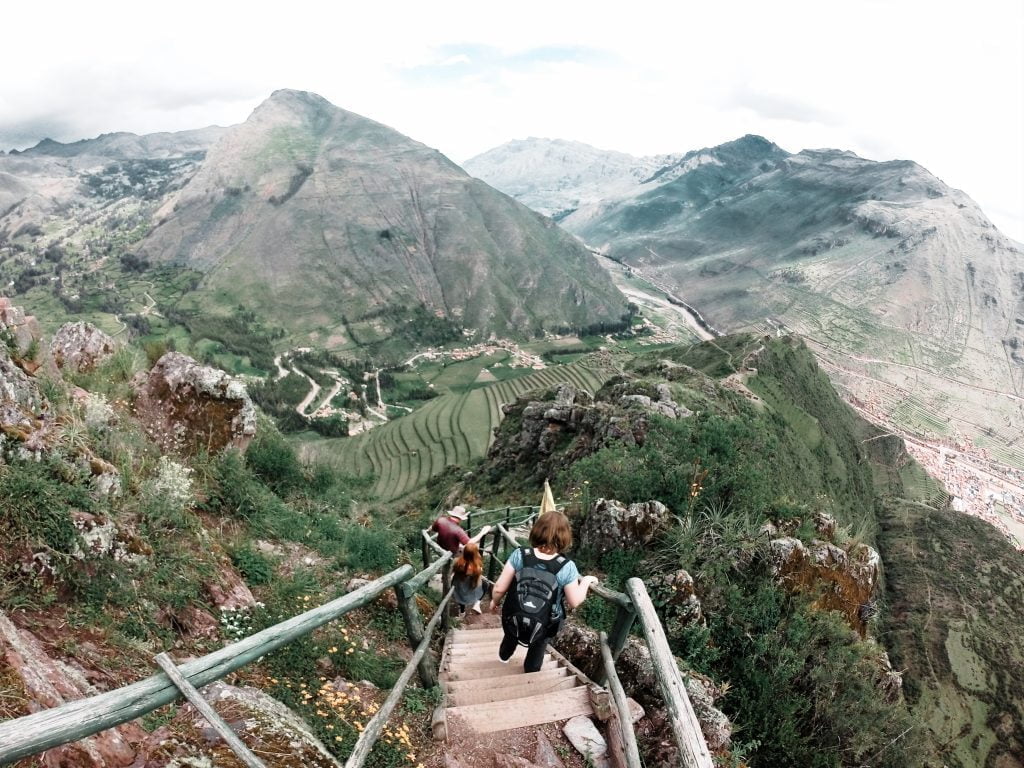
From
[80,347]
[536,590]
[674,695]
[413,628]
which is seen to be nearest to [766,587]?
[536,590]

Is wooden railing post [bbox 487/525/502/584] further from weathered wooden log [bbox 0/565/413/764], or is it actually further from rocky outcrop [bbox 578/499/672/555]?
weathered wooden log [bbox 0/565/413/764]

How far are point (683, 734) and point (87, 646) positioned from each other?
5.27 metres

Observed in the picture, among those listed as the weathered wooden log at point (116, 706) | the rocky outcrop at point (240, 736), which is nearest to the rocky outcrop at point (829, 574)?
the rocky outcrop at point (240, 736)

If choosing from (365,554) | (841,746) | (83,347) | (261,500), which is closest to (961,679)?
(841,746)

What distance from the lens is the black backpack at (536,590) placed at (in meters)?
5.10

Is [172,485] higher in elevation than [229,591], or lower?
higher

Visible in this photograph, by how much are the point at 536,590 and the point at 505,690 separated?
4.84 ft

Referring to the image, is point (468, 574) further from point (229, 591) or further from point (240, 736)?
point (240, 736)

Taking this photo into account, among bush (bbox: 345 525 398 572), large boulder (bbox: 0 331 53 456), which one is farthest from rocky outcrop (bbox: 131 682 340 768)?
bush (bbox: 345 525 398 572)

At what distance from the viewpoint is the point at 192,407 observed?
10.9m

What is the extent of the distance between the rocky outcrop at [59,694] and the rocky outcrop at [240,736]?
158mm

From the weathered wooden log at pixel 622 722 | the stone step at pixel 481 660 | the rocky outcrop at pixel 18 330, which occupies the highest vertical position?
the rocky outcrop at pixel 18 330

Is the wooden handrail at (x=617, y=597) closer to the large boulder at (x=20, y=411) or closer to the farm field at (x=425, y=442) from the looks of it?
the large boulder at (x=20, y=411)

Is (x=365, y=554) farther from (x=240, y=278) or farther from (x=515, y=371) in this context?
(x=240, y=278)
